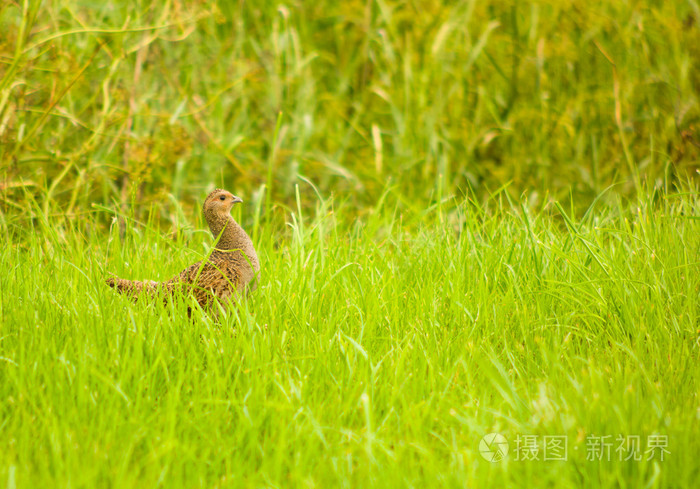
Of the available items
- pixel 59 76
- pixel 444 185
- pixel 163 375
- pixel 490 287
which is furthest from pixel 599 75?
pixel 163 375

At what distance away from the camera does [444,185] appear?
6.48 metres

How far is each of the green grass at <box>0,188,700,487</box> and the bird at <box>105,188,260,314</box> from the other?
0.10 meters

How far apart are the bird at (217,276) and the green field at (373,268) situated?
105 millimetres

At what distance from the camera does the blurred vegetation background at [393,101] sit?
6.03 meters

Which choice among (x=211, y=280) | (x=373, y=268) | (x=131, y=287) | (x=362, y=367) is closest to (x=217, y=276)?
(x=211, y=280)

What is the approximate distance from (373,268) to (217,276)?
3.09 ft

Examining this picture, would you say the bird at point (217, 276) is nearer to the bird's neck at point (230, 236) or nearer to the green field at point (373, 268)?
the bird's neck at point (230, 236)

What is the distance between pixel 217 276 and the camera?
372 cm

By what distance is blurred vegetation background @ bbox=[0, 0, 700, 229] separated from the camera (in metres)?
6.03

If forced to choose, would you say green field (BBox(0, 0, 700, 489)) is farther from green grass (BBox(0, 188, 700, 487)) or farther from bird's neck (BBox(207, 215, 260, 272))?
bird's neck (BBox(207, 215, 260, 272))

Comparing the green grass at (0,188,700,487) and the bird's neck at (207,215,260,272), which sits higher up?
the bird's neck at (207,215,260,272)

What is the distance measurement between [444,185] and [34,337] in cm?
414

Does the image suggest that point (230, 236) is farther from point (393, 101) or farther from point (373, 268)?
point (393, 101)

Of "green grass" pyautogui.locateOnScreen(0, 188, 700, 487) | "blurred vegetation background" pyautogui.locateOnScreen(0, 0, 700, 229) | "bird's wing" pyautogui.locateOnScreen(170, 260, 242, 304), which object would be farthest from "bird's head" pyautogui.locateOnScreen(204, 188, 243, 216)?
"blurred vegetation background" pyautogui.locateOnScreen(0, 0, 700, 229)
